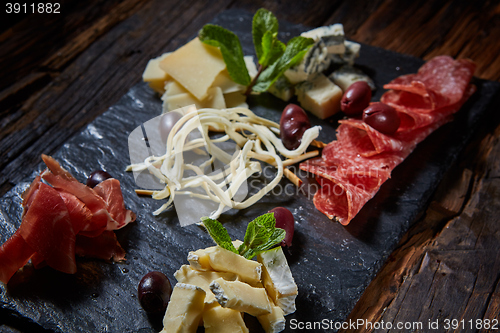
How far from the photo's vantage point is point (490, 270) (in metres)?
2.01

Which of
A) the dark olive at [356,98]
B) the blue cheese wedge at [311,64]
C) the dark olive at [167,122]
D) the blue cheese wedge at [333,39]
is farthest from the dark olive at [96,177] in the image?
the blue cheese wedge at [333,39]

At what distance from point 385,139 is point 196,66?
1154mm

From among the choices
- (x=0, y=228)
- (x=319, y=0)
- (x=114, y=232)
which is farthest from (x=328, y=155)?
(x=319, y=0)

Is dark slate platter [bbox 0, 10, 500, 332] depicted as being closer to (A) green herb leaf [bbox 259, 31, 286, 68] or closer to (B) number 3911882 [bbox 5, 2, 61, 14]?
(A) green herb leaf [bbox 259, 31, 286, 68]

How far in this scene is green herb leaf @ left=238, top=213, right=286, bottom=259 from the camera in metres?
1.77

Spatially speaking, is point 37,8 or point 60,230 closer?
point 60,230

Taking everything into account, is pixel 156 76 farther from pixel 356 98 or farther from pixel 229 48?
pixel 356 98

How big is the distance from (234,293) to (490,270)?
1.19m

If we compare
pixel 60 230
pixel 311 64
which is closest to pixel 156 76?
pixel 311 64

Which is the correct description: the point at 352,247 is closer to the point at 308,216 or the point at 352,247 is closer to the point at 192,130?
the point at 308,216

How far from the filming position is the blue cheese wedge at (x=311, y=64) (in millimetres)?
2619

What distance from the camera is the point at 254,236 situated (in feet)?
5.80

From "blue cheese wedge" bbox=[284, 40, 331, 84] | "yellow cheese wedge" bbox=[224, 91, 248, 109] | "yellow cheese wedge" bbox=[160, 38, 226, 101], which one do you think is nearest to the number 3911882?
"yellow cheese wedge" bbox=[160, 38, 226, 101]

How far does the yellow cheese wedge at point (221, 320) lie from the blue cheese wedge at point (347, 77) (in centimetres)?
158
